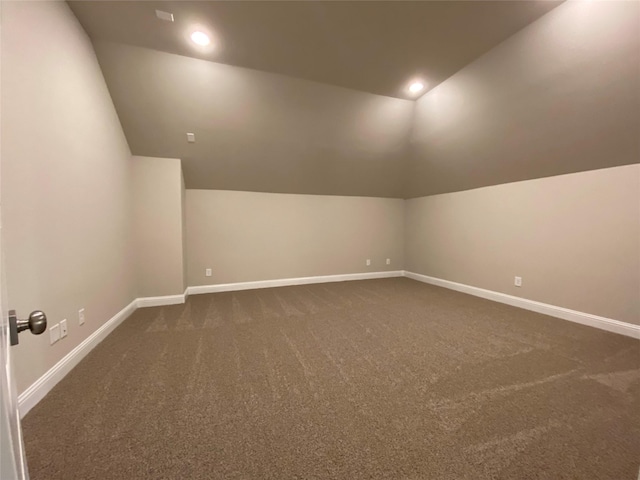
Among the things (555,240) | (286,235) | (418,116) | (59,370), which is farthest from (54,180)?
(555,240)

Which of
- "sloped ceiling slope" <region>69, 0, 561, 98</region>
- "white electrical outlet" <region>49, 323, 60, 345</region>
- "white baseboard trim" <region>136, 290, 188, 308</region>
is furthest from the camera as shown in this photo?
"white baseboard trim" <region>136, 290, 188, 308</region>

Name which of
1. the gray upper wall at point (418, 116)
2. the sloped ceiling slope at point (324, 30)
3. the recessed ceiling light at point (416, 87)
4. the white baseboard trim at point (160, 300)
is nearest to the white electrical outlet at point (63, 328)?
the white baseboard trim at point (160, 300)

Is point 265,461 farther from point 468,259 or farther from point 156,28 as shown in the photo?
point 468,259

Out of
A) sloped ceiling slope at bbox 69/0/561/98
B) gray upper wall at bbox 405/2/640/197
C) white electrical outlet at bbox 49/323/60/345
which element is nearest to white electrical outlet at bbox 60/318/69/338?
white electrical outlet at bbox 49/323/60/345

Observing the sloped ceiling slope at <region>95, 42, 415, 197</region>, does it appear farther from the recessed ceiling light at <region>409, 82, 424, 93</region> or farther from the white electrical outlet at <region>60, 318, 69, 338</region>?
the white electrical outlet at <region>60, 318, 69, 338</region>

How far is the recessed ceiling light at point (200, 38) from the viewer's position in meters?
2.11

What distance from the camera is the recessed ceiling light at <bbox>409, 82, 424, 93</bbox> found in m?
2.88

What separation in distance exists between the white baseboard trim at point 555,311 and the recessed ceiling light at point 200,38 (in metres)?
4.44

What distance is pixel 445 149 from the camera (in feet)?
11.6

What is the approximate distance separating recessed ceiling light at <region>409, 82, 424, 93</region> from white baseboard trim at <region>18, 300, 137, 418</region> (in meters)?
4.04

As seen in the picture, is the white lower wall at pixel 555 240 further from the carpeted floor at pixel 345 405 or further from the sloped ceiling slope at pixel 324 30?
the sloped ceiling slope at pixel 324 30

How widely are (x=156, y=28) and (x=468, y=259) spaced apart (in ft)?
15.0

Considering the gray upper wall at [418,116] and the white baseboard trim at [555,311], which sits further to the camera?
the white baseboard trim at [555,311]

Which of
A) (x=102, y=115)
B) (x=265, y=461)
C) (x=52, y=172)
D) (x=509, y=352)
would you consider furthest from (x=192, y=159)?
(x=509, y=352)
